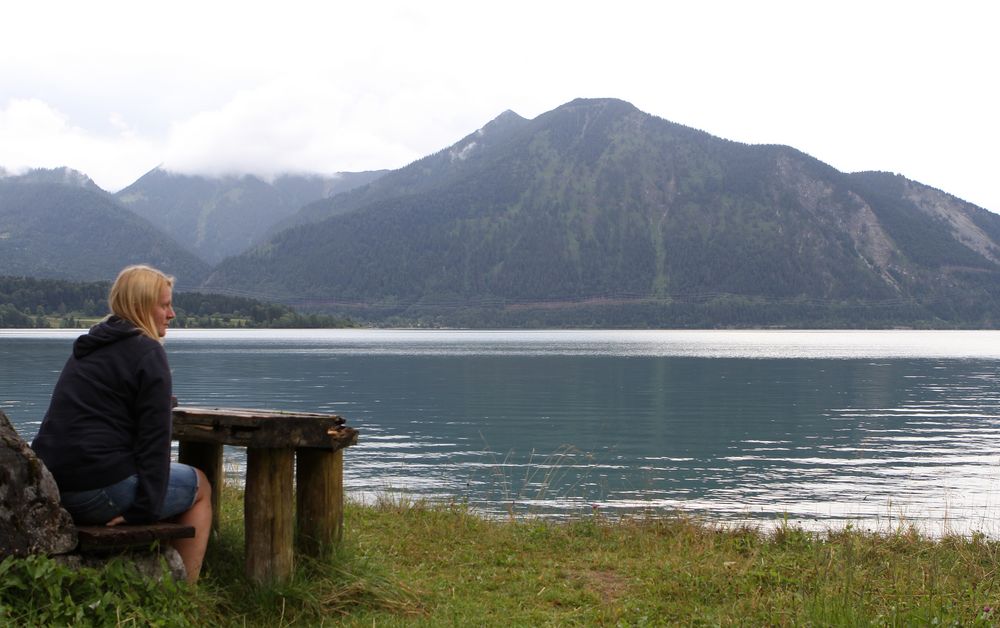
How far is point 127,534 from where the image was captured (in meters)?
5.43

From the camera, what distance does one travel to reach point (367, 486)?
20891 millimetres

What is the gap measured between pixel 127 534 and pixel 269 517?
129 cm

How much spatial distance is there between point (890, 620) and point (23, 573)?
5581 mm

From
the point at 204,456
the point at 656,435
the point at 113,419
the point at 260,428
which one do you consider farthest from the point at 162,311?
the point at 656,435

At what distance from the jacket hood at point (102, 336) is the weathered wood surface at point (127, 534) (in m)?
1.11

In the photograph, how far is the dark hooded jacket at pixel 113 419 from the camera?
17.7 ft

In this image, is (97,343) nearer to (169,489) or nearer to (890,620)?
(169,489)

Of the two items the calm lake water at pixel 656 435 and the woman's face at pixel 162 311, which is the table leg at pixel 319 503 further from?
the calm lake water at pixel 656 435

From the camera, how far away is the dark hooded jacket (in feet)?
17.7

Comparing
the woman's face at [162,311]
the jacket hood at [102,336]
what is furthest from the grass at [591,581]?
the woman's face at [162,311]

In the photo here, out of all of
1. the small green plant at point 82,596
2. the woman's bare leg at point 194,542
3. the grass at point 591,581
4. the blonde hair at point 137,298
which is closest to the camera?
the small green plant at point 82,596

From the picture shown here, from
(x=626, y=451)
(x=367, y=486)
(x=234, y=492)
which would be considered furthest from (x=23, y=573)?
(x=626, y=451)

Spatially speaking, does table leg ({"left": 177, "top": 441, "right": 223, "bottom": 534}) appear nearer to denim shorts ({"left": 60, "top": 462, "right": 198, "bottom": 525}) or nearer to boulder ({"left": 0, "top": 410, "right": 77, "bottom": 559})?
denim shorts ({"left": 60, "top": 462, "right": 198, "bottom": 525})

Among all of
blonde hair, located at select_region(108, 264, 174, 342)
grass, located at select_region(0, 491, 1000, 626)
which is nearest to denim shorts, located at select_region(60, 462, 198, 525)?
grass, located at select_region(0, 491, 1000, 626)
